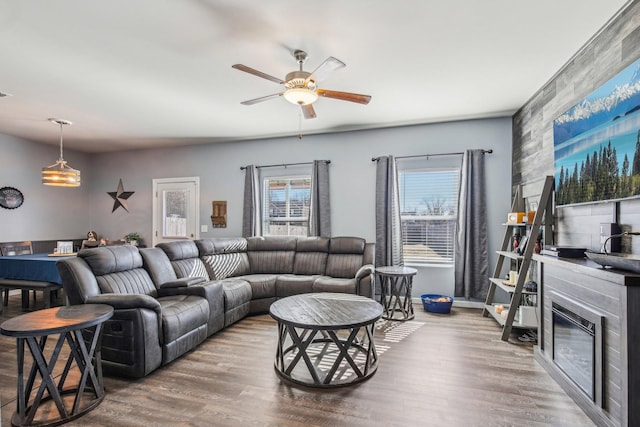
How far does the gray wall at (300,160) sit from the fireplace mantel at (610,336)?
241 centimetres

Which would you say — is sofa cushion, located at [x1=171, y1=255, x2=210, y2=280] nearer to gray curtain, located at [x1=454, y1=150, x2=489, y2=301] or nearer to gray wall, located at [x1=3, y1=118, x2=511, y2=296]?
gray wall, located at [x1=3, y1=118, x2=511, y2=296]

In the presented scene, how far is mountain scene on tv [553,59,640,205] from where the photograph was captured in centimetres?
212

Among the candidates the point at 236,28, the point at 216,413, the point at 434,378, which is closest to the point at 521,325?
the point at 434,378

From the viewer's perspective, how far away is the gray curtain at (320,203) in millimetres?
5250

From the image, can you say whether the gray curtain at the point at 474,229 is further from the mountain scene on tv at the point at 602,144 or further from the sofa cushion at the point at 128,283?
the sofa cushion at the point at 128,283

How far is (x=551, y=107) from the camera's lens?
132 inches

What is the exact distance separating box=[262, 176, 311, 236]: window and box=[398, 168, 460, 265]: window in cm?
160

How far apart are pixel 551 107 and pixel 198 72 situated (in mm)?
3583

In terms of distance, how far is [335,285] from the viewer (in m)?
4.15

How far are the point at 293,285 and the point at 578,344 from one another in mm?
3008

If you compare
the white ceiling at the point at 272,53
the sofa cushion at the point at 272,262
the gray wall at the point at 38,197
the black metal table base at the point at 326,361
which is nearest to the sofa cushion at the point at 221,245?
the sofa cushion at the point at 272,262

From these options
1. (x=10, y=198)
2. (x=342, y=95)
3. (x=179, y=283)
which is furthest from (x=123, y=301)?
(x=10, y=198)

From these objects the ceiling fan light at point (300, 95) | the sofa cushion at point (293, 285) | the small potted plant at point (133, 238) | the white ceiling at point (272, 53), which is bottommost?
the sofa cushion at point (293, 285)

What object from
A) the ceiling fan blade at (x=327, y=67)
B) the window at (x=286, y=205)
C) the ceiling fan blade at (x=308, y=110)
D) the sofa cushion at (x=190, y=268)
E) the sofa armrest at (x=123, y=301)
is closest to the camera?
the ceiling fan blade at (x=327, y=67)
